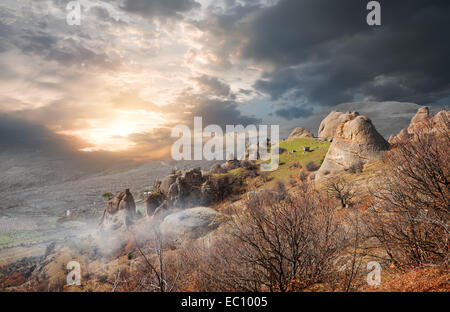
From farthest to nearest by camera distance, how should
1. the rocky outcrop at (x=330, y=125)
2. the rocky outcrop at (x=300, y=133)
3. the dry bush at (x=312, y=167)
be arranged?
the rocky outcrop at (x=300, y=133) → the rocky outcrop at (x=330, y=125) → the dry bush at (x=312, y=167)

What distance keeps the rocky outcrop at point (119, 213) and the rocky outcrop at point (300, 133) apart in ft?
238

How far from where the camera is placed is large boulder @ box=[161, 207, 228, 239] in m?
24.8

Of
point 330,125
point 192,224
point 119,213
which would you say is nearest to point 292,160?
point 330,125

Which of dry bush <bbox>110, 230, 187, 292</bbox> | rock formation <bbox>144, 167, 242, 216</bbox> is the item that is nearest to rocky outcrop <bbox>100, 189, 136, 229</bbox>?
rock formation <bbox>144, 167, 242, 216</bbox>

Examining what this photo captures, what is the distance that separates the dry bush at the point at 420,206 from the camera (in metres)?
7.00

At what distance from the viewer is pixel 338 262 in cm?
766

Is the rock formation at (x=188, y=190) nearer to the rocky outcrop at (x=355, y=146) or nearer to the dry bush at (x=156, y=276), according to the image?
the rocky outcrop at (x=355, y=146)

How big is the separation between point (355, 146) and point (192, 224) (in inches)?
990

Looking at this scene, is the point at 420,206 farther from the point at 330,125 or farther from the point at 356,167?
the point at 330,125

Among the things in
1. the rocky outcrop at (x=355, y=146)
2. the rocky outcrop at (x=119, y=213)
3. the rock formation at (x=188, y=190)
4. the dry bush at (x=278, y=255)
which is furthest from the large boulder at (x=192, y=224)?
the rocky outcrop at (x=119, y=213)

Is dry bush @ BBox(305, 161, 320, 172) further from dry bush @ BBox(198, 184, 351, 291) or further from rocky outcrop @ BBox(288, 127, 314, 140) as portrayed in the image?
rocky outcrop @ BBox(288, 127, 314, 140)
